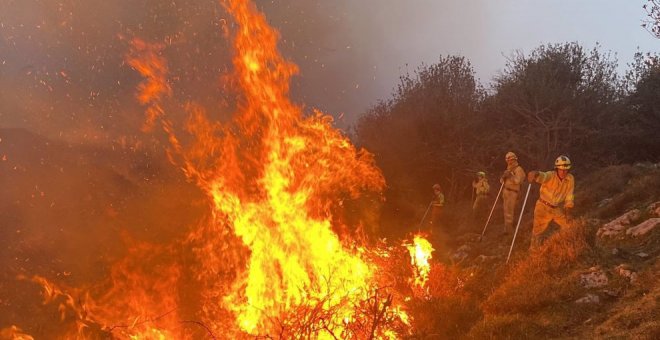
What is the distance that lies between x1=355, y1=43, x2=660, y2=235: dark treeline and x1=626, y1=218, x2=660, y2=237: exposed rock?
37.9ft

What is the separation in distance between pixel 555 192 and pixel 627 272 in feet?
8.93

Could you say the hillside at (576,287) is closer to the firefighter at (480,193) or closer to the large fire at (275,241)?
the large fire at (275,241)

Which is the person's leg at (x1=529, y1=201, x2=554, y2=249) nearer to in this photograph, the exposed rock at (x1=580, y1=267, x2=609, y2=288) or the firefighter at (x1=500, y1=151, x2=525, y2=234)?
the exposed rock at (x1=580, y1=267, x2=609, y2=288)

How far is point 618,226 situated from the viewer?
31.0 ft

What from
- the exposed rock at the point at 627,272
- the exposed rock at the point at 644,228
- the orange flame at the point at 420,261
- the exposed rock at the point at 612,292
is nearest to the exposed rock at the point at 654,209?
the exposed rock at the point at 644,228

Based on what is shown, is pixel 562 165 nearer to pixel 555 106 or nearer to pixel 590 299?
pixel 590 299

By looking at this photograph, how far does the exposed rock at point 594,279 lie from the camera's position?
23.0 ft

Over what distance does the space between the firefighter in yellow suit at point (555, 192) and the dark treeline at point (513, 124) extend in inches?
446

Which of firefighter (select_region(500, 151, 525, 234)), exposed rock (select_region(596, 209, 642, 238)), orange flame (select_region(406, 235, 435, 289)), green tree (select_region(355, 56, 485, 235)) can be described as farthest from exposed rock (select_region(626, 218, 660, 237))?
green tree (select_region(355, 56, 485, 235))

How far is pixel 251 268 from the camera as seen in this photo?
7551 millimetres

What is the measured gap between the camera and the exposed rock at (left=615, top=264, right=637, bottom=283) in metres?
6.81

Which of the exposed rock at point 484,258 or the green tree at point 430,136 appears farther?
the green tree at point 430,136

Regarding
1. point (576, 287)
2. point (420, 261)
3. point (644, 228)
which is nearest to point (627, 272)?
point (576, 287)

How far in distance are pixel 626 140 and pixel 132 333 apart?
75.6 ft
